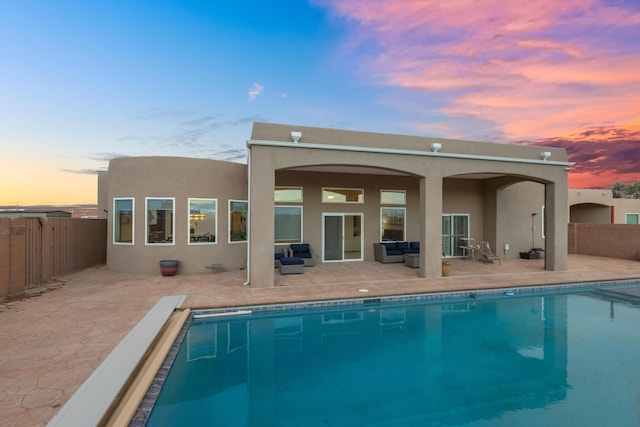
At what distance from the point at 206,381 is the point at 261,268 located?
4031mm

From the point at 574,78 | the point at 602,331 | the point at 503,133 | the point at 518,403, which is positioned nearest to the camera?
the point at 518,403

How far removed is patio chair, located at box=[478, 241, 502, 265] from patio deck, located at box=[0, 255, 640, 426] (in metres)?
0.33

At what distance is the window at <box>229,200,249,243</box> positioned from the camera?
430 inches

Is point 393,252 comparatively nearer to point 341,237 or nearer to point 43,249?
point 341,237

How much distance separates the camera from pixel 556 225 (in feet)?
35.9

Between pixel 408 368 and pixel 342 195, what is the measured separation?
8.47 m

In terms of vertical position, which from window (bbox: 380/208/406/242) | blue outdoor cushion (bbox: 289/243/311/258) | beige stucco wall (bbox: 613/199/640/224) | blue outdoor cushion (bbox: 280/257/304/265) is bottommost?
blue outdoor cushion (bbox: 280/257/304/265)

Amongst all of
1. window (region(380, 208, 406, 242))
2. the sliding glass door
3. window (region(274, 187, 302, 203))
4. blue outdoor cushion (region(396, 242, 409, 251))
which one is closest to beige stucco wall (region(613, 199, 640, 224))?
window (region(380, 208, 406, 242))

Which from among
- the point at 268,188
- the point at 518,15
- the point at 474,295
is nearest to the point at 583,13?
the point at 518,15

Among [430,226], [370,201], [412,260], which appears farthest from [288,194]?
[430,226]

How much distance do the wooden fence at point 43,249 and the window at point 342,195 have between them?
868cm

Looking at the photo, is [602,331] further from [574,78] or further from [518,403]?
[574,78]

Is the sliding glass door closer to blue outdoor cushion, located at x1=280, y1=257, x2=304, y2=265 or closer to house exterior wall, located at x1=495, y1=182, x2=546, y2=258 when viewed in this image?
blue outdoor cushion, located at x1=280, y1=257, x2=304, y2=265

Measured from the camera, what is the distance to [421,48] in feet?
37.8
